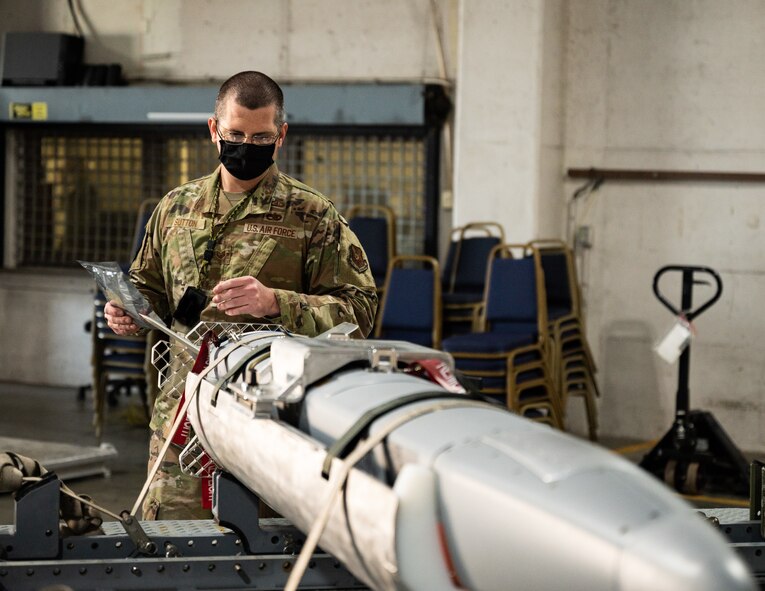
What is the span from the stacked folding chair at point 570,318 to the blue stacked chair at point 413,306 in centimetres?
65

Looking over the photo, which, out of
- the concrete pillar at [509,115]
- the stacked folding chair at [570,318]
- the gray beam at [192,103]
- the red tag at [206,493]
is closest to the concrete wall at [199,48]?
the gray beam at [192,103]

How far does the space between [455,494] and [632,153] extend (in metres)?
5.34

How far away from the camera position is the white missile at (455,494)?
0.99 m

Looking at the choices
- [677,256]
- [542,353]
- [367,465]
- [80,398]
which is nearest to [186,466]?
[367,465]

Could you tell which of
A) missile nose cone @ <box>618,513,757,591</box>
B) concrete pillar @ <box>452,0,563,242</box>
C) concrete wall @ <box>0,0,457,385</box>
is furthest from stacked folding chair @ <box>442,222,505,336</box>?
missile nose cone @ <box>618,513,757,591</box>

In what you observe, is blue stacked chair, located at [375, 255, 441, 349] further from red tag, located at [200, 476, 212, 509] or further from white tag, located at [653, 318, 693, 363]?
red tag, located at [200, 476, 212, 509]

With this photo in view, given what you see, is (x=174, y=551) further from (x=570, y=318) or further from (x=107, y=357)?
(x=107, y=357)

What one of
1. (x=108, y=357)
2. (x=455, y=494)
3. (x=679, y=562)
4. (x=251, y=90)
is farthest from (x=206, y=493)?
(x=108, y=357)

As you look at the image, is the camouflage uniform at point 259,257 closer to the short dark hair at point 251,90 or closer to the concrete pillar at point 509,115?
the short dark hair at point 251,90

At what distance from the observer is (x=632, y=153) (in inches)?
244

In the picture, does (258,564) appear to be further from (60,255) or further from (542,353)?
(60,255)

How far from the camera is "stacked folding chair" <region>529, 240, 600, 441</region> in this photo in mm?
5703

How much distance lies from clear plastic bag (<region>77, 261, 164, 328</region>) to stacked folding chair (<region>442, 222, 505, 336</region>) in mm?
3780

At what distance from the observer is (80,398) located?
7180mm
